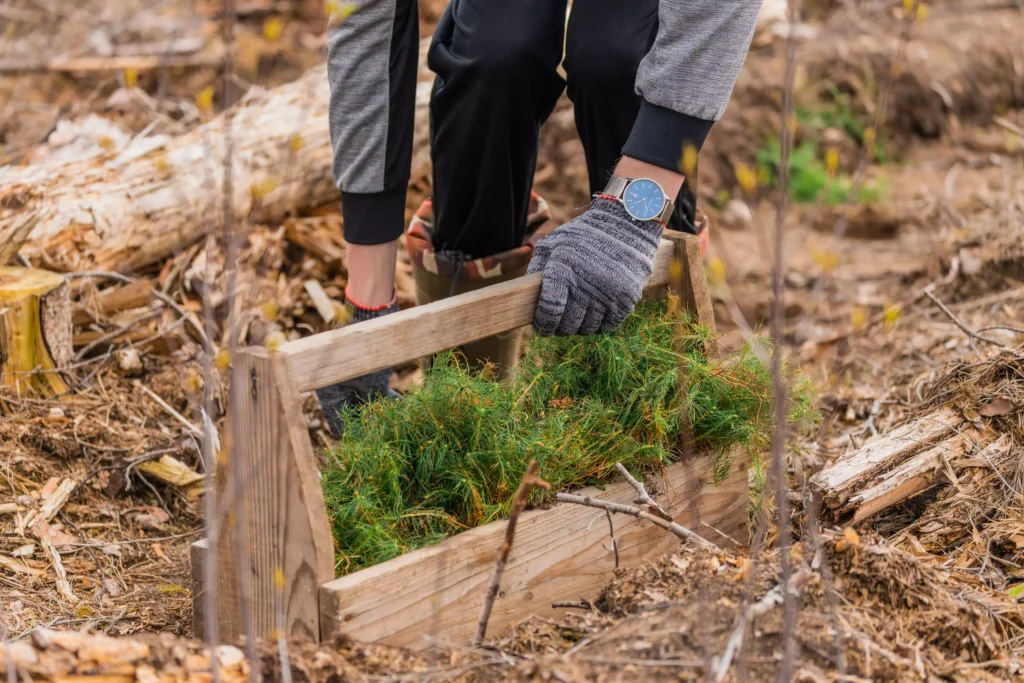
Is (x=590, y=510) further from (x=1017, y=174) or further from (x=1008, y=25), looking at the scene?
(x=1008, y=25)

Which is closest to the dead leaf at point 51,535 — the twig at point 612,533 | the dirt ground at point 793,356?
the dirt ground at point 793,356

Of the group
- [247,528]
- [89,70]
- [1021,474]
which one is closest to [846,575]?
[1021,474]

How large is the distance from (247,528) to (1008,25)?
257 inches

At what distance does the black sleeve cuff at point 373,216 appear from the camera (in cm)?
242

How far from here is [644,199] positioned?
7.04ft

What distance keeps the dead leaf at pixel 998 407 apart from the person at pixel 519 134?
84cm

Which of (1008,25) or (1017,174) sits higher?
(1008,25)

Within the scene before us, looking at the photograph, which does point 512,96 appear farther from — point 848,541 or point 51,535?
point 51,535

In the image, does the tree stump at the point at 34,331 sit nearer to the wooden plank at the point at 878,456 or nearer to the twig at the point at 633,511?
the twig at the point at 633,511

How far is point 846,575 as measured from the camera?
1.79 metres

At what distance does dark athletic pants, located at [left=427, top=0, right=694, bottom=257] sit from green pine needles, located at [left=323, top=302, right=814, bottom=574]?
449mm

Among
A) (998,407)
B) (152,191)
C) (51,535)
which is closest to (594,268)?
(998,407)

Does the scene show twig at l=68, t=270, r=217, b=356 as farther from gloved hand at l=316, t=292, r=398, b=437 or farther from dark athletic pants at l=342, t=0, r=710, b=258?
dark athletic pants at l=342, t=0, r=710, b=258

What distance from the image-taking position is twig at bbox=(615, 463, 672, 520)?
197 centimetres
